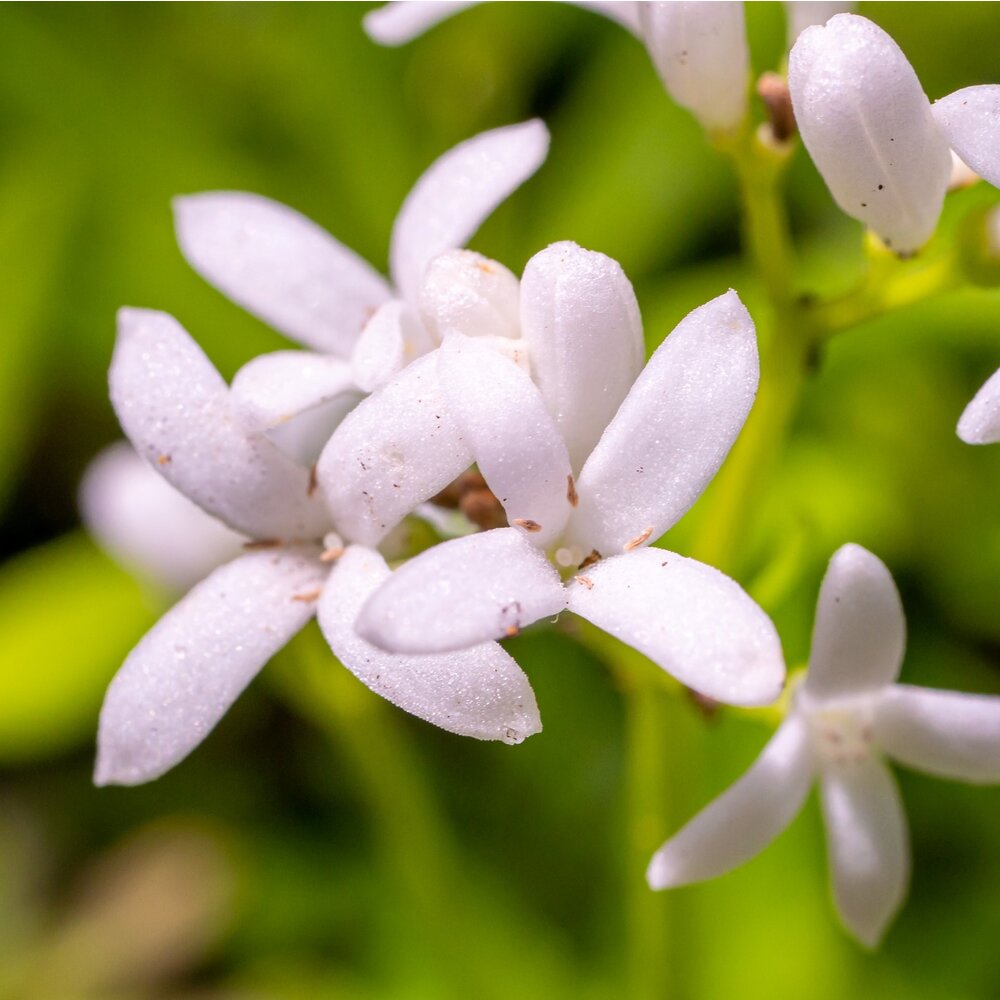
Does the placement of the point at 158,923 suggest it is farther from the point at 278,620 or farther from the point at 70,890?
the point at 278,620

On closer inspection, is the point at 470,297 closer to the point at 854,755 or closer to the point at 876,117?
the point at 876,117

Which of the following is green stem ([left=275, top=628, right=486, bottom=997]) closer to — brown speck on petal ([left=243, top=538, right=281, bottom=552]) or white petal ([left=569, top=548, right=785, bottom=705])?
brown speck on petal ([left=243, top=538, right=281, bottom=552])

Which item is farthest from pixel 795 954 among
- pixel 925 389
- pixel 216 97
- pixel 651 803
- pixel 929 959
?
pixel 216 97

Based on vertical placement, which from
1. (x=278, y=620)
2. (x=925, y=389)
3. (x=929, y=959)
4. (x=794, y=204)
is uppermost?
(x=278, y=620)

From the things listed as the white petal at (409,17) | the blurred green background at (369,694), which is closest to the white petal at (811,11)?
the white petal at (409,17)

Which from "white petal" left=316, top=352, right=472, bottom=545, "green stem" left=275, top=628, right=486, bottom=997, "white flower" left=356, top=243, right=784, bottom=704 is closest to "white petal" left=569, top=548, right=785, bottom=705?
"white flower" left=356, top=243, right=784, bottom=704

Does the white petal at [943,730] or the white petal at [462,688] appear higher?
the white petal at [462,688]

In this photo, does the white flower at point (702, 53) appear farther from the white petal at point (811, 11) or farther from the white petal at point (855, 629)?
the white petal at point (855, 629)
